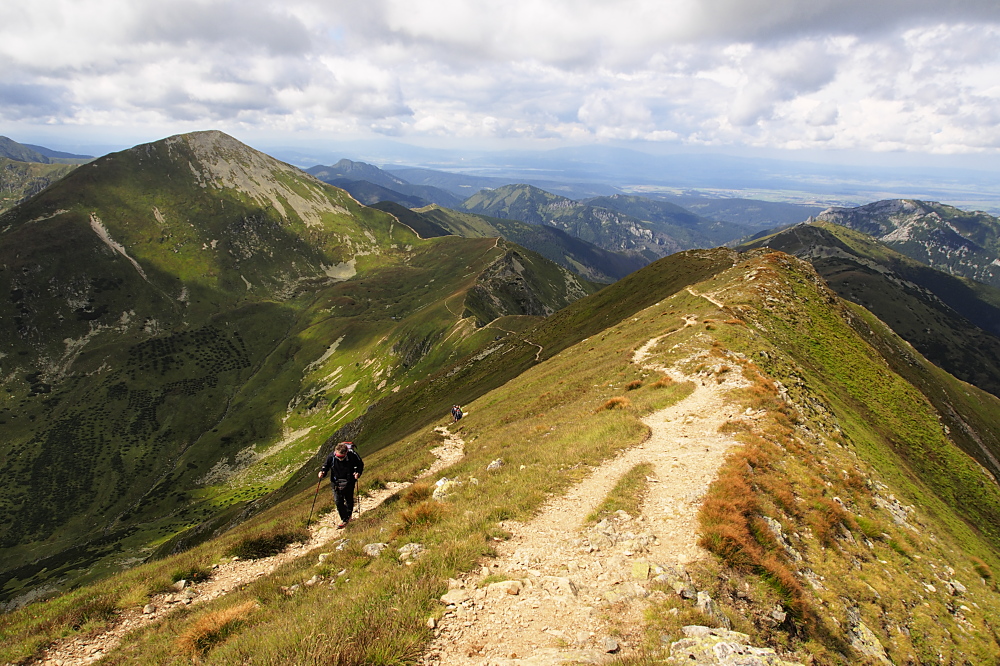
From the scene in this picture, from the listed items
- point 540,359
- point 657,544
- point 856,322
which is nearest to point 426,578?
point 657,544

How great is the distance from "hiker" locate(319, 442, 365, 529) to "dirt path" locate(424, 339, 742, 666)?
25.2 ft

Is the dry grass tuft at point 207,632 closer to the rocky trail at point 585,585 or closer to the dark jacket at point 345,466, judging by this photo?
the rocky trail at point 585,585

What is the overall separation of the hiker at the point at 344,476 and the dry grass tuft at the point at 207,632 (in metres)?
7.51

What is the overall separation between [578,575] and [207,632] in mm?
8836

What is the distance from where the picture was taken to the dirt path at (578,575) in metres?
8.59

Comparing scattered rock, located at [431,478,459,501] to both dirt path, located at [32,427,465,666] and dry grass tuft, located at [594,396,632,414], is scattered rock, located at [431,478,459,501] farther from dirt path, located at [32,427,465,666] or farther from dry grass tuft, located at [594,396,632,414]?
dry grass tuft, located at [594,396,632,414]

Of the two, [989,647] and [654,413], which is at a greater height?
[654,413]

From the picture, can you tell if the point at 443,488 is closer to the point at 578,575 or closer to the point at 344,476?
the point at 344,476

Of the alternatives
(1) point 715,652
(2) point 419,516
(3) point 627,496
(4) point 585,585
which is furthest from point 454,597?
(3) point 627,496

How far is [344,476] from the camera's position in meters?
17.7

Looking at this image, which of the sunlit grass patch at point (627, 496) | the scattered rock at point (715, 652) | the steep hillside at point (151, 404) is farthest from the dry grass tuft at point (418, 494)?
the steep hillside at point (151, 404)

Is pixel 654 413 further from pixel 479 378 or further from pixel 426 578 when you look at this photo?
pixel 479 378

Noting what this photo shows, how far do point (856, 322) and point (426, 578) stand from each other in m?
69.2

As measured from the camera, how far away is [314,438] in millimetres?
126500
